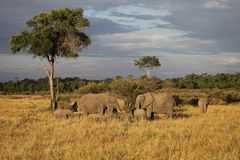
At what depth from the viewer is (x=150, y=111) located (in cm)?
2189

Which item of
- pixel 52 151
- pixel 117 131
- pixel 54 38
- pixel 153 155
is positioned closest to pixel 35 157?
pixel 52 151

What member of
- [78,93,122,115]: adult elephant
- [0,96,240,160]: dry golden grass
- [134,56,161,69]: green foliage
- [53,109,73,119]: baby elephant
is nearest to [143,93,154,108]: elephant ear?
[78,93,122,115]: adult elephant

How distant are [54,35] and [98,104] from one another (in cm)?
1081

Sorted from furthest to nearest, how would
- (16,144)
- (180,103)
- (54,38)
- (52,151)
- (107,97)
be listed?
1. (180,103)
2. (54,38)
3. (107,97)
4. (16,144)
5. (52,151)

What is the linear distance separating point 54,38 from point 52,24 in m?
1.14

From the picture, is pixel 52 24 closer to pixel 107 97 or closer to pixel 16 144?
pixel 107 97

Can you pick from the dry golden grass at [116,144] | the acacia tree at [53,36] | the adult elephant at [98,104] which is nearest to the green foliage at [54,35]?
the acacia tree at [53,36]

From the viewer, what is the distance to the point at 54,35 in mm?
31047

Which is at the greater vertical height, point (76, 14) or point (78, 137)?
point (76, 14)

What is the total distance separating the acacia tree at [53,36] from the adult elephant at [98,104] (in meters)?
8.81

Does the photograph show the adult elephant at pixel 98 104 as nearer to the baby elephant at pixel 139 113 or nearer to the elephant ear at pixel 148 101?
the baby elephant at pixel 139 113

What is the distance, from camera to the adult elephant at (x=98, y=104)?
71.3 feet

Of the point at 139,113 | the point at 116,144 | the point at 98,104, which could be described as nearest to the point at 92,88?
the point at 98,104

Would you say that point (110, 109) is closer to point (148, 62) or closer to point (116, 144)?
point (116, 144)
